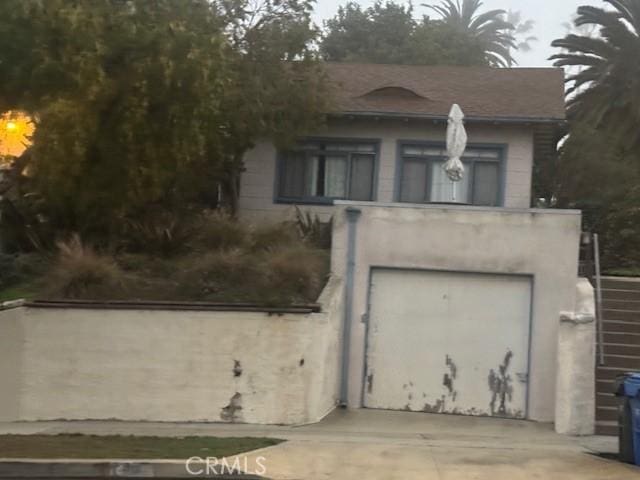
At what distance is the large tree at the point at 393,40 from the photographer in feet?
126

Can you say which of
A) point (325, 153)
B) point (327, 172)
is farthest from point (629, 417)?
point (325, 153)

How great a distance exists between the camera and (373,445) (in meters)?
11.4

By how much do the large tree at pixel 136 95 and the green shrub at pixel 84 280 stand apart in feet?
4.21

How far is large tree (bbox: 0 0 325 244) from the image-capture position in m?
11.9

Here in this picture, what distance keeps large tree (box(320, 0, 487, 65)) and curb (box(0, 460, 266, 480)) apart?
3002cm

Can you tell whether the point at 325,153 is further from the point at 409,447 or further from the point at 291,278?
the point at 409,447

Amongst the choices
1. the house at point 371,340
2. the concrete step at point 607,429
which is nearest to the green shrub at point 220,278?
the house at point 371,340

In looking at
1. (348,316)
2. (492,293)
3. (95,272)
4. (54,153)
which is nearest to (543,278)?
(492,293)

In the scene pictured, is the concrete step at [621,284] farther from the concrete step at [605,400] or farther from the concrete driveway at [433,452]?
the concrete driveway at [433,452]

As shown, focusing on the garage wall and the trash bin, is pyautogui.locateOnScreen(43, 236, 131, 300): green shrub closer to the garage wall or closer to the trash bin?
the garage wall

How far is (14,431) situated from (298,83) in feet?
30.9

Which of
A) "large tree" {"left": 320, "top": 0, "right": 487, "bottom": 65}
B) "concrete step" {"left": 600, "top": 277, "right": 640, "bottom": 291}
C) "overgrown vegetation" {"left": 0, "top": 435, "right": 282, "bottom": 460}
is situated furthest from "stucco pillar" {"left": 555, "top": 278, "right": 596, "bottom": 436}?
"large tree" {"left": 320, "top": 0, "right": 487, "bottom": 65}

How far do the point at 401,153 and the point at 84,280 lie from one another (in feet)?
29.3

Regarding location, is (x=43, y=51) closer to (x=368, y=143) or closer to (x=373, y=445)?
(x=373, y=445)
